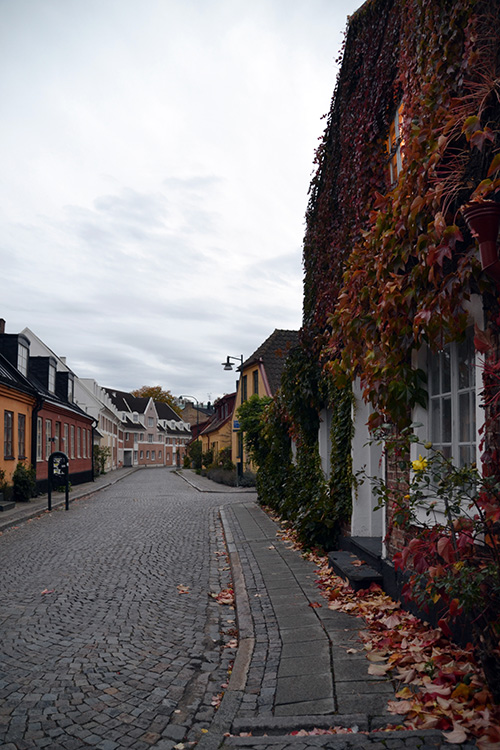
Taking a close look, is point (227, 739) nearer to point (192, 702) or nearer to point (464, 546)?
point (192, 702)

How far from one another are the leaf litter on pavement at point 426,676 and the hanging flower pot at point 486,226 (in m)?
2.50

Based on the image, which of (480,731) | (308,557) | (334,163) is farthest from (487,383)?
(334,163)

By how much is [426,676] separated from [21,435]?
19520mm

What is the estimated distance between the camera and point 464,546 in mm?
3891

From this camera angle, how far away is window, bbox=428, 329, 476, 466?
4788 mm

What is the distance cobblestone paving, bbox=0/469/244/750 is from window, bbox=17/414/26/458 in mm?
10293

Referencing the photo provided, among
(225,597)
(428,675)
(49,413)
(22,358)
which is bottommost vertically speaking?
Result: (225,597)

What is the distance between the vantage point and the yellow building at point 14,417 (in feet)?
62.2

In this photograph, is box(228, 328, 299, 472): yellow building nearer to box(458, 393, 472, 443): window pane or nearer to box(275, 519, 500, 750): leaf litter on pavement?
box(275, 519, 500, 750): leaf litter on pavement

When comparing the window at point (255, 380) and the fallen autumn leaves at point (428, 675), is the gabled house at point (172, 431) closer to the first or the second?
the window at point (255, 380)

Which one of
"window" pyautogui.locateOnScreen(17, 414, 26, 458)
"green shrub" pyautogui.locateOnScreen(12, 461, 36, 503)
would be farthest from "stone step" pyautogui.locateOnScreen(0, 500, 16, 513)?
"window" pyautogui.locateOnScreen(17, 414, 26, 458)

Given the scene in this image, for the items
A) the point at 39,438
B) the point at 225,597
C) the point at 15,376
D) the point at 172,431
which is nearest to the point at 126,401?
the point at 172,431

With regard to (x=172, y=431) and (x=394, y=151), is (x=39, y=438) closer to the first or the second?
(x=394, y=151)

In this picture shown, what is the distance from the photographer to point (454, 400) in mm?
4988
